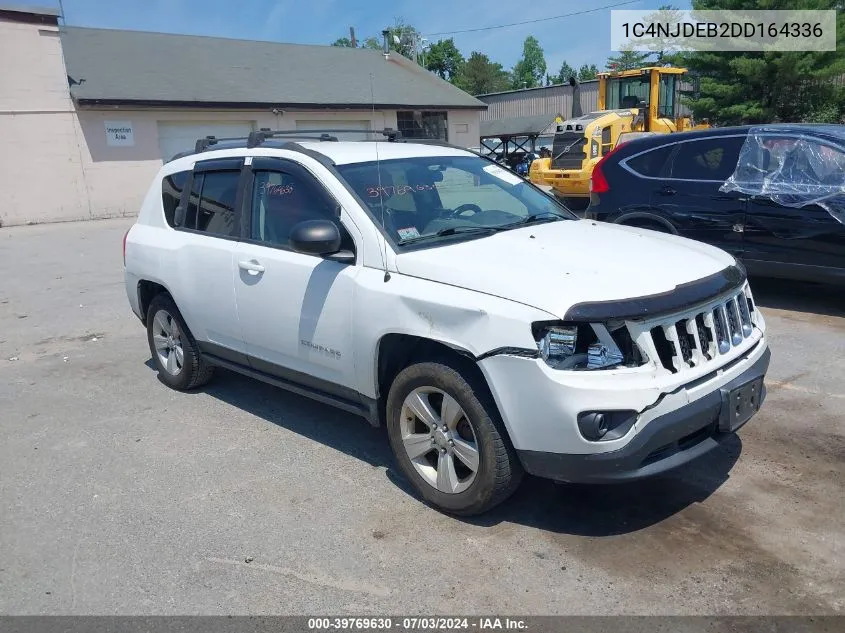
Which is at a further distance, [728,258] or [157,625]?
[728,258]

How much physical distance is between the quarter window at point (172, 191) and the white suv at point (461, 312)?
0.16m

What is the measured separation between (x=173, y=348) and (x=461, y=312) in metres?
3.18

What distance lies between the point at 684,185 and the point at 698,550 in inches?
206

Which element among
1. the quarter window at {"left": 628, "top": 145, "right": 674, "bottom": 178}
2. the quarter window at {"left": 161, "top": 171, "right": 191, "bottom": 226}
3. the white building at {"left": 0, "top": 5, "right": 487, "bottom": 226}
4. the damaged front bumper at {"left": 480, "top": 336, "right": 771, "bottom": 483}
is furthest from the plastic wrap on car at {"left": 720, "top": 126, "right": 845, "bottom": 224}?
the white building at {"left": 0, "top": 5, "right": 487, "bottom": 226}

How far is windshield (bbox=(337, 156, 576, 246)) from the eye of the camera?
160 inches

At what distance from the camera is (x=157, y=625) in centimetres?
297

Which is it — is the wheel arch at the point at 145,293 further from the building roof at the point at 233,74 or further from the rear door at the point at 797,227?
the building roof at the point at 233,74

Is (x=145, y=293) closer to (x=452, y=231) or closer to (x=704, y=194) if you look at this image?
(x=452, y=231)

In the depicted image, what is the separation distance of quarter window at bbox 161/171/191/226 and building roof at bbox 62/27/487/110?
14.0m

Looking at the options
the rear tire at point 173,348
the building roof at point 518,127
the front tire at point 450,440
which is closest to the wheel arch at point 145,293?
the rear tire at point 173,348

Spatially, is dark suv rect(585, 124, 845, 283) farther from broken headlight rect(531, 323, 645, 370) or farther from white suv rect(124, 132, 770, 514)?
broken headlight rect(531, 323, 645, 370)

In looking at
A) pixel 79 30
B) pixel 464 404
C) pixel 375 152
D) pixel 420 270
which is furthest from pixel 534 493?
pixel 79 30

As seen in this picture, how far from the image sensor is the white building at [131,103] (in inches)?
748

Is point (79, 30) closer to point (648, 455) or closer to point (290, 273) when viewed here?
point (290, 273)
